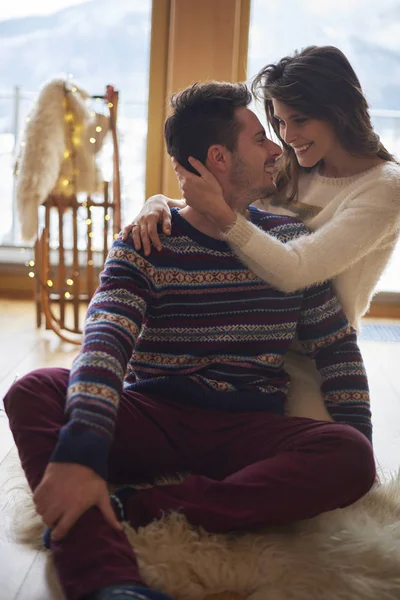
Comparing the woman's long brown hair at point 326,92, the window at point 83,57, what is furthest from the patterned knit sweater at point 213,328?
the window at point 83,57

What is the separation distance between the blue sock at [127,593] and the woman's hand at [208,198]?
0.79 m

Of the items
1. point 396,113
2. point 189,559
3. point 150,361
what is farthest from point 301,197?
point 396,113

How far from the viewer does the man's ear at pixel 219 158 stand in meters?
1.82

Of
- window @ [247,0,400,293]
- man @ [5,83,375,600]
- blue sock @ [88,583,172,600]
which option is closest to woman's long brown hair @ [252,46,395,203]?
man @ [5,83,375,600]

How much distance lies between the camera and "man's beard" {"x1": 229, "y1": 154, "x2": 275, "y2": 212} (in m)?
1.82

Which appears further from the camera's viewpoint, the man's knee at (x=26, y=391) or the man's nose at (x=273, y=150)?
the man's nose at (x=273, y=150)

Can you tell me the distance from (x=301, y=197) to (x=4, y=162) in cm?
321

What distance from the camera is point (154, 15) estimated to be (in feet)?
12.9

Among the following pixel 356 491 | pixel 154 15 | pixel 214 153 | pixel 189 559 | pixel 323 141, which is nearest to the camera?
pixel 189 559

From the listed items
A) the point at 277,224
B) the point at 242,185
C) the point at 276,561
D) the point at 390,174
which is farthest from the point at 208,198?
the point at 276,561

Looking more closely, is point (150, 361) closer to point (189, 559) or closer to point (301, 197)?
point (189, 559)

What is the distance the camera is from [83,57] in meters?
4.51

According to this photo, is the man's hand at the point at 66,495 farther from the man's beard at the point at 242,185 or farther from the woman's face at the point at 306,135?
the woman's face at the point at 306,135

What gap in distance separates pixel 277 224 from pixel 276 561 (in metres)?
0.82
